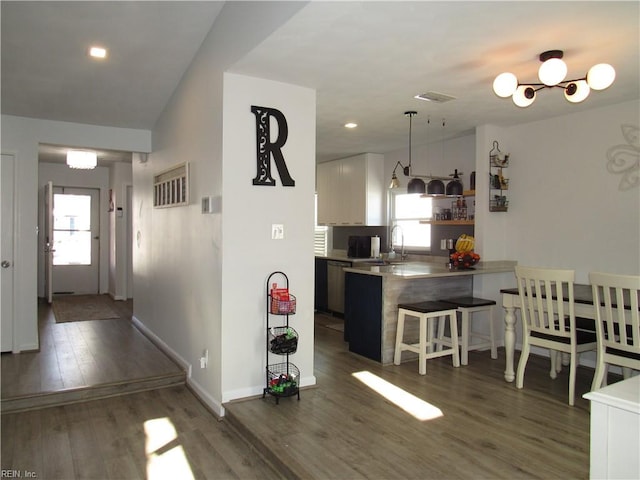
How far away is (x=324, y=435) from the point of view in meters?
2.80

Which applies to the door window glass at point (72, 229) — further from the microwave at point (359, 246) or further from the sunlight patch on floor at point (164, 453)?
the sunlight patch on floor at point (164, 453)

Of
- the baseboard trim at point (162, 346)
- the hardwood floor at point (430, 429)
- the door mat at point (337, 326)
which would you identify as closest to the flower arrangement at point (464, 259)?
the hardwood floor at point (430, 429)

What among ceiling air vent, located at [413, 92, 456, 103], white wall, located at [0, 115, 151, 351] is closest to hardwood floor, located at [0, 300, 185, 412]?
white wall, located at [0, 115, 151, 351]

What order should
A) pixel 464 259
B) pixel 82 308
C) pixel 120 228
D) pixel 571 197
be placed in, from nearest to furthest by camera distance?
pixel 571 197 → pixel 464 259 → pixel 82 308 → pixel 120 228

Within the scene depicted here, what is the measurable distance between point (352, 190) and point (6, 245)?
438 centimetres

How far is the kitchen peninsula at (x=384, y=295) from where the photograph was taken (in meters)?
4.34

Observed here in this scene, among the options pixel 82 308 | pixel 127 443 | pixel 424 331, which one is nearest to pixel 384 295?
pixel 424 331

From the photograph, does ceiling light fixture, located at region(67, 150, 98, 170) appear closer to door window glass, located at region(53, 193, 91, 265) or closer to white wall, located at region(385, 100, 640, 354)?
door window glass, located at region(53, 193, 91, 265)

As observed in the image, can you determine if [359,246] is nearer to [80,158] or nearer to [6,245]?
[80,158]

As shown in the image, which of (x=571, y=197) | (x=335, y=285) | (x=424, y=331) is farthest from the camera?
(x=335, y=285)

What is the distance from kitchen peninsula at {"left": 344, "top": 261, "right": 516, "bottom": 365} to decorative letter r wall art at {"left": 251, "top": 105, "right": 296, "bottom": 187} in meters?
A: 1.46

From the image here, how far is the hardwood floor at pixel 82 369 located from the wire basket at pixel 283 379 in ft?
3.37

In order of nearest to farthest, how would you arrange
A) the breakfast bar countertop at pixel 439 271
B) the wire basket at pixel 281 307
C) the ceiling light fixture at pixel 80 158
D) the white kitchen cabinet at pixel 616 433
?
the white kitchen cabinet at pixel 616 433
the wire basket at pixel 281 307
the breakfast bar countertop at pixel 439 271
the ceiling light fixture at pixel 80 158

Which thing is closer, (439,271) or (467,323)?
(467,323)
